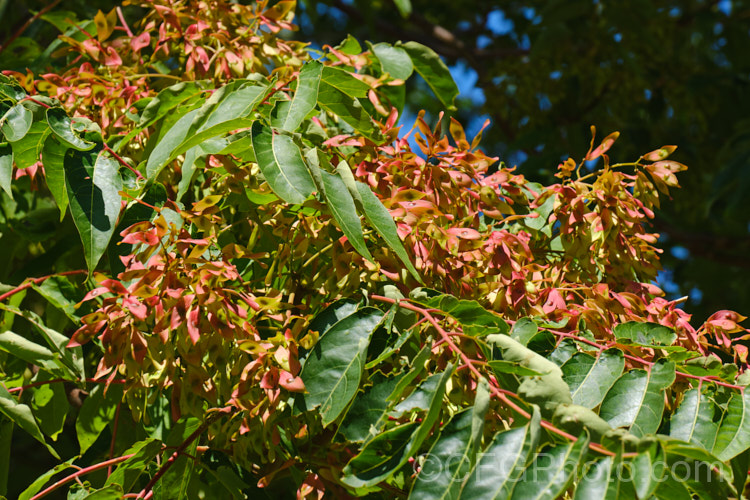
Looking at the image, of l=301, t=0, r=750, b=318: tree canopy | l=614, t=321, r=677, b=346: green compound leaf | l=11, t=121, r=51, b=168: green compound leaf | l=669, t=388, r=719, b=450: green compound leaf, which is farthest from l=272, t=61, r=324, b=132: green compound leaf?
l=301, t=0, r=750, b=318: tree canopy

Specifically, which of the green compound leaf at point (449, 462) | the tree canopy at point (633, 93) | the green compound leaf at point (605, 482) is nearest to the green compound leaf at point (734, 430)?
the green compound leaf at point (605, 482)

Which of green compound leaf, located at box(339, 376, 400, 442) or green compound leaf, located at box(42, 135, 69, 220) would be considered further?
green compound leaf, located at box(42, 135, 69, 220)

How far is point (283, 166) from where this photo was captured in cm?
100

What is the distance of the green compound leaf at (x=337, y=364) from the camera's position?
3.03 ft

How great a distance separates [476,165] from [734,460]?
631 millimetres

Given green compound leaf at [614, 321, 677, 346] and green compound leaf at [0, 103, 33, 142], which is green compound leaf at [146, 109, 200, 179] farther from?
green compound leaf at [614, 321, 677, 346]

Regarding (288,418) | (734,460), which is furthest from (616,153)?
(288,418)

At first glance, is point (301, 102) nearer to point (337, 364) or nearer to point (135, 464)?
point (337, 364)

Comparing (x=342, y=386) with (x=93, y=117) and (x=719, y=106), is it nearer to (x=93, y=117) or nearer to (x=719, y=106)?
(x=93, y=117)

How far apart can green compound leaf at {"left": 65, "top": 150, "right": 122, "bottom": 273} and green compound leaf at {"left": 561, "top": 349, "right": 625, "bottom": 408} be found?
2.41 feet

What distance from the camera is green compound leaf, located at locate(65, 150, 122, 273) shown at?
40.8 inches

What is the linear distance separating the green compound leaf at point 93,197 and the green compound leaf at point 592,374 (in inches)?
28.9

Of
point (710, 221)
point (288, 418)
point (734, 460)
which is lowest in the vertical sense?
point (710, 221)

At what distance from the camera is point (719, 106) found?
370 centimetres
